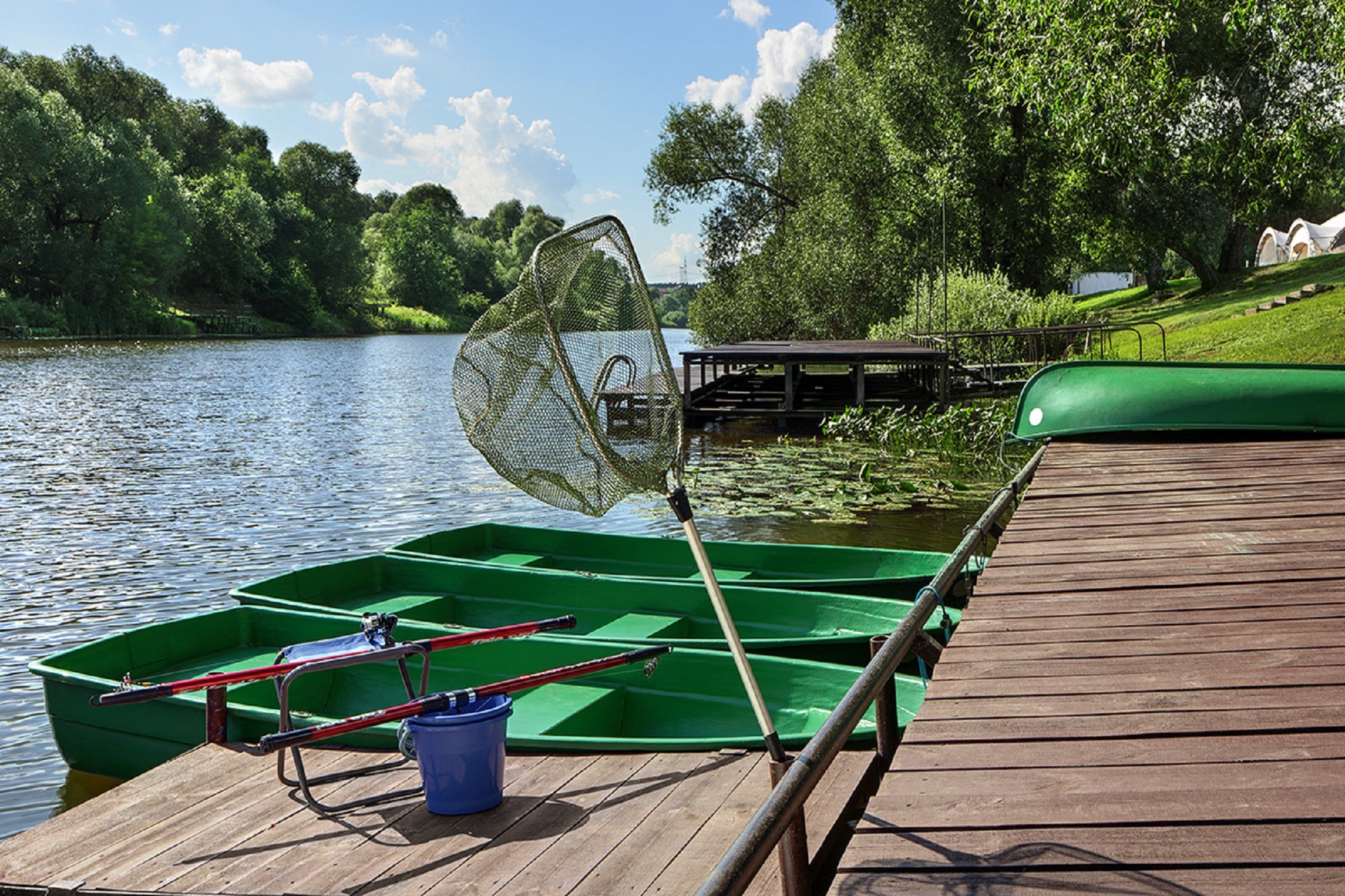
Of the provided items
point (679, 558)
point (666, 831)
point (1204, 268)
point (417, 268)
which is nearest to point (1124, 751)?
point (666, 831)

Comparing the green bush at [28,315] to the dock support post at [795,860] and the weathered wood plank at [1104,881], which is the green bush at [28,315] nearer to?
the dock support post at [795,860]

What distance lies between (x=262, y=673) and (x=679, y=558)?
477cm

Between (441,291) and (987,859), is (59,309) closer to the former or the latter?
(441,291)

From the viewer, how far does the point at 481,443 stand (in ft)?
10.5

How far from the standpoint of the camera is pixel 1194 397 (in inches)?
356

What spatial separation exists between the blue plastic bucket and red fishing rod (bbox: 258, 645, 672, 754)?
0.05 metres

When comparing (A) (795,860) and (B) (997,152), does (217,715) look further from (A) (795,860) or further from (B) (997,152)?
(B) (997,152)

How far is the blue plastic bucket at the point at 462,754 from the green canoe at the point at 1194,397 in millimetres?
6828

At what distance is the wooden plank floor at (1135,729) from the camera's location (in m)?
2.33

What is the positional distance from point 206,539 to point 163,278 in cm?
5045

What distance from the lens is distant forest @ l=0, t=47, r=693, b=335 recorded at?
48625 mm

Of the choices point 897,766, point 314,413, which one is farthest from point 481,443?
point 314,413

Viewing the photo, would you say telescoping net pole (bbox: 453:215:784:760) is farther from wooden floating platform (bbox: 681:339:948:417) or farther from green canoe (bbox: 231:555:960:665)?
wooden floating platform (bbox: 681:339:948:417)

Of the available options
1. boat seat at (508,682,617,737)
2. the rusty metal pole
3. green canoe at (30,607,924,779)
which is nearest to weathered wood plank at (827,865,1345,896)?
the rusty metal pole
